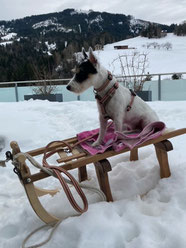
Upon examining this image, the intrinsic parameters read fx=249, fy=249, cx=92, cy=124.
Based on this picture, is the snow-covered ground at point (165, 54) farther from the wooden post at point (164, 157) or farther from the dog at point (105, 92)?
the wooden post at point (164, 157)

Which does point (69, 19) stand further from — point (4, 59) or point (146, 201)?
point (146, 201)

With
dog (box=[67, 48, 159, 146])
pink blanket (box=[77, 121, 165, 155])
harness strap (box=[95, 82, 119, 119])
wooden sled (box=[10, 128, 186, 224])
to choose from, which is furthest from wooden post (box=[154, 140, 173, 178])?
harness strap (box=[95, 82, 119, 119])

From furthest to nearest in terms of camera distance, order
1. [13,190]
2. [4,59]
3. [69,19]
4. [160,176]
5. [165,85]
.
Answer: [69,19], [4,59], [165,85], [13,190], [160,176]

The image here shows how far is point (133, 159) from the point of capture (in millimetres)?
2898

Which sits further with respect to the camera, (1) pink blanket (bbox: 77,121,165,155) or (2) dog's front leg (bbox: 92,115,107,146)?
(2) dog's front leg (bbox: 92,115,107,146)

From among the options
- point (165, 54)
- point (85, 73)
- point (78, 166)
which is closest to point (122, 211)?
point (78, 166)

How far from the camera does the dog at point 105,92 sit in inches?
85.7

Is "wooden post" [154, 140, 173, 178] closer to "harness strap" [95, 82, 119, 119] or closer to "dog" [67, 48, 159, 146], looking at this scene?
"dog" [67, 48, 159, 146]

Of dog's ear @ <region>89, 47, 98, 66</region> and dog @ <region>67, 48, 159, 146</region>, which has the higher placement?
dog's ear @ <region>89, 47, 98, 66</region>

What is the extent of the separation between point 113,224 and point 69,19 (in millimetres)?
101017

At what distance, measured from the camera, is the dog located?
218 cm

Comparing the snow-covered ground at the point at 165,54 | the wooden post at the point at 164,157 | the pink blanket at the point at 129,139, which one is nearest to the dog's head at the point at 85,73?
the pink blanket at the point at 129,139

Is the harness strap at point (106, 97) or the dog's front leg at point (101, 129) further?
the dog's front leg at point (101, 129)

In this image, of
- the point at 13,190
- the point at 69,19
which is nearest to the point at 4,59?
the point at 13,190
